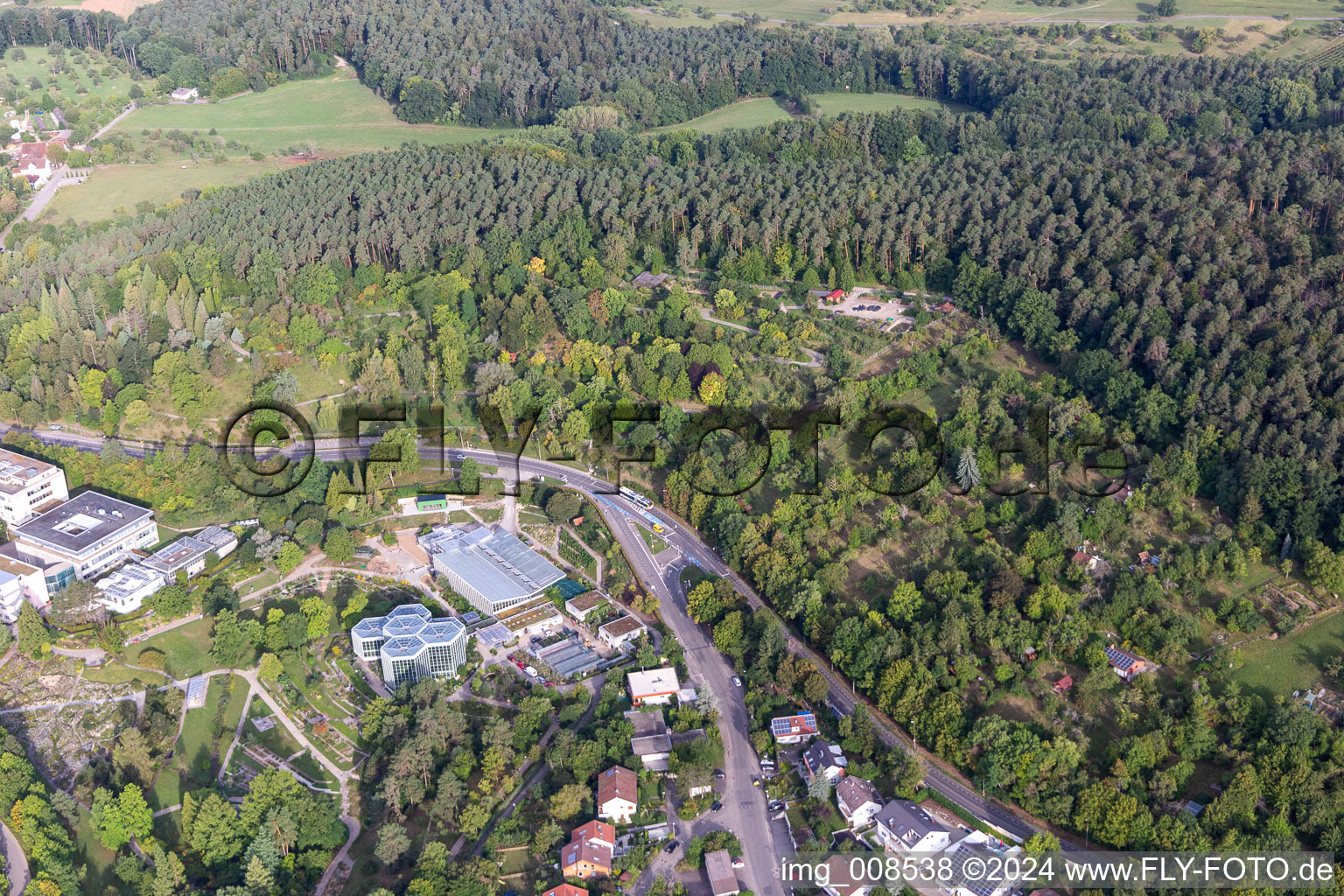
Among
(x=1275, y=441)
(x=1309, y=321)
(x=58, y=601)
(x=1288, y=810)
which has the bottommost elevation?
(x=1288, y=810)

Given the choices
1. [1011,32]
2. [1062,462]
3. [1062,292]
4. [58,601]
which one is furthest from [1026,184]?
[58,601]

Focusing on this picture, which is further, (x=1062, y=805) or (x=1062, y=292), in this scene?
(x=1062, y=292)

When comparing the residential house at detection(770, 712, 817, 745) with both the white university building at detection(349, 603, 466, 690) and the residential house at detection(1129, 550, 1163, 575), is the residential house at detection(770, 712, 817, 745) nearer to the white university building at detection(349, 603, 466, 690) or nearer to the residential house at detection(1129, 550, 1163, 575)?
the white university building at detection(349, 603, 466, 690)

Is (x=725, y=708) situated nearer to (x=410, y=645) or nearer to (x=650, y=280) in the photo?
(x=410, y=645)

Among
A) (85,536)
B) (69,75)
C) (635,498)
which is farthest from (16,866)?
(69,75)

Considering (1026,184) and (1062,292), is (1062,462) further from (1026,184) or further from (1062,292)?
(1026,184)

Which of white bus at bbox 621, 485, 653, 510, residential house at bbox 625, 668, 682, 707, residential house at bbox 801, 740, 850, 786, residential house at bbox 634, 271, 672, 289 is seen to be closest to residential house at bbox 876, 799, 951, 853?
residential house at bbox 801, 740, 850, 786
